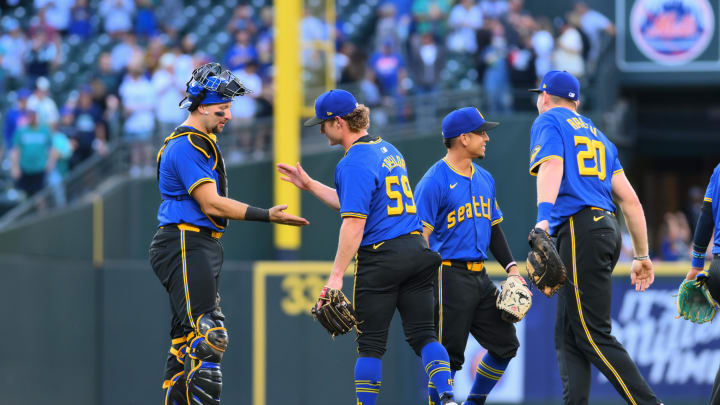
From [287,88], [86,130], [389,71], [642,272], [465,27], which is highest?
[465,27]

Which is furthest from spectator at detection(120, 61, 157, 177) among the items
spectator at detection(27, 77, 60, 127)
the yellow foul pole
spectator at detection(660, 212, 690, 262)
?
spectator at detection(660, 212, 690, 262)

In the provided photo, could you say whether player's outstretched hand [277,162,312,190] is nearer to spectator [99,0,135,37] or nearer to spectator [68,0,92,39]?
spectator [99,0,135,37]

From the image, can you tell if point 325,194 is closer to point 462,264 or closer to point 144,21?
point 462,264

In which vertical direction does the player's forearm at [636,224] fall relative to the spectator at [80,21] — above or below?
below

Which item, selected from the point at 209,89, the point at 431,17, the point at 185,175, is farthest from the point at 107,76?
the point at 185,175

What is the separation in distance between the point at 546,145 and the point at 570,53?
944 centimetres

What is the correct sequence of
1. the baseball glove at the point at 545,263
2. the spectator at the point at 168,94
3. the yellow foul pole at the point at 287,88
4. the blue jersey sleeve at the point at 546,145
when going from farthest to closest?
1. the spectator at the point at 168,94
2. the yellow foul pole at the point at 287,88
3. the blue jersey sleeve at the point at 546,145
4. the baseball glove at the point at 545,263

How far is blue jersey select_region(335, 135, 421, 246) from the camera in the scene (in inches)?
253

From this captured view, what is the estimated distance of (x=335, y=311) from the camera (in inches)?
253

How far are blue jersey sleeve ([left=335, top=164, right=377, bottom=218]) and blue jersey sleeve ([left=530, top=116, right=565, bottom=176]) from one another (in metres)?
1.01

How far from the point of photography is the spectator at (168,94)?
49.6ft

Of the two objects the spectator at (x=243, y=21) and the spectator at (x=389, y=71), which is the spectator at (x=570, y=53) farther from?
the spectator at (x=243, y=21)

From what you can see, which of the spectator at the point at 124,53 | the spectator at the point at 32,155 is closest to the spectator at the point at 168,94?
the spectator at the point at 124,53

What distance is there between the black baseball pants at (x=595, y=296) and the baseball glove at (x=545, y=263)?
0.74 feet
